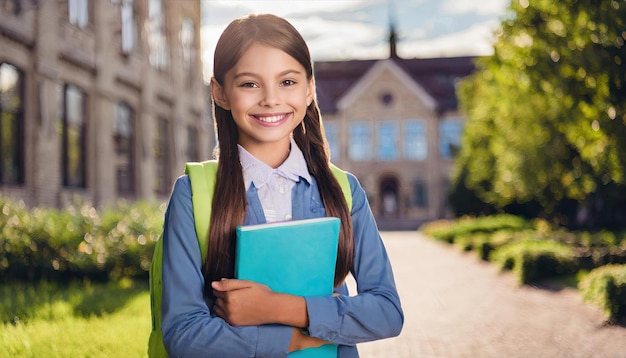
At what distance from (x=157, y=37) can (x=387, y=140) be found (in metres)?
26.3

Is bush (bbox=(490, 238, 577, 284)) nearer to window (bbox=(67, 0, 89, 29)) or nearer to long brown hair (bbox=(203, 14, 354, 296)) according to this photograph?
window (bbox=(67, 0, 89, 29))

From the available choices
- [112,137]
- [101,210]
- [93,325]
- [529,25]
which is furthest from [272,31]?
[112,137]

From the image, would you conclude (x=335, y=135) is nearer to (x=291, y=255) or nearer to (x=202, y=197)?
(x=202, y=197)

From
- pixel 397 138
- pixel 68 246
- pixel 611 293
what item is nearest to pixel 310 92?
pixel 611 293

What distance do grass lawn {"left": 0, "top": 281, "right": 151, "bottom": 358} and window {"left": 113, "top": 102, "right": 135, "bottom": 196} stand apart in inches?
406

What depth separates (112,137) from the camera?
19109 millimetres

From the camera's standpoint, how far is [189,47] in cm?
2706

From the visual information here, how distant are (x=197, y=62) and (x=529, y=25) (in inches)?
715

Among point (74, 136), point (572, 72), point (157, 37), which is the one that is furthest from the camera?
point (157, 37)

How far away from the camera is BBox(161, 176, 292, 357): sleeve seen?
199 cm

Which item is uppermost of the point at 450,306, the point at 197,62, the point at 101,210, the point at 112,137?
the point at 197,62

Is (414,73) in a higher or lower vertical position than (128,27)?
higher

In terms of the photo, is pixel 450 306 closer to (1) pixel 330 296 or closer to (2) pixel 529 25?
(2) pixel 529 25

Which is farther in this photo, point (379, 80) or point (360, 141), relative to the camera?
point (360, 141)
